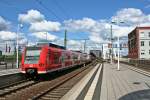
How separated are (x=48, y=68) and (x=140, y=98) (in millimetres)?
14080

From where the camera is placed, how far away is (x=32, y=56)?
84.5ft

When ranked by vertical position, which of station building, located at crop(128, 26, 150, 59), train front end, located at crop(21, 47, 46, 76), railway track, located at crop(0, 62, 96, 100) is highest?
station building, located at crop(128, 26, 150, 59)

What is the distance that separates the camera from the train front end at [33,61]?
25.2 meters

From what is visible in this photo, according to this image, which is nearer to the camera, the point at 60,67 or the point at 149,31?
the point at 60,67

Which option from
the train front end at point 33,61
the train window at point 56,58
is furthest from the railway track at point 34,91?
the train window at point 56,58

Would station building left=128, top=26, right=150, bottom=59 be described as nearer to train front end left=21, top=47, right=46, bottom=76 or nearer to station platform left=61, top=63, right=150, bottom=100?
train front end left=21, top=47, right=46, bottom=76

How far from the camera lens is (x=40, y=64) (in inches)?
993

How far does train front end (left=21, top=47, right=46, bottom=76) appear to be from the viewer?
82.6ft

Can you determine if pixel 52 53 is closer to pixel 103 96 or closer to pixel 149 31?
pixel 103 96

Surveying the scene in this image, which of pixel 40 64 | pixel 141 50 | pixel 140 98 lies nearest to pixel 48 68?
pixel 40 64

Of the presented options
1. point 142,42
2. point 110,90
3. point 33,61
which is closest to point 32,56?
point 33,61

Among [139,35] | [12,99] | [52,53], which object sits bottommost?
[12,99]

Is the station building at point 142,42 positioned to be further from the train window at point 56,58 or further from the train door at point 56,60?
the train window at point 56,58

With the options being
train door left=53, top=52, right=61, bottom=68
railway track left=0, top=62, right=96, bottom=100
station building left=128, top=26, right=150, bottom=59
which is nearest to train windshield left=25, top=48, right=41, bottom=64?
train door left=53, top=52, right=61, bottom=68
